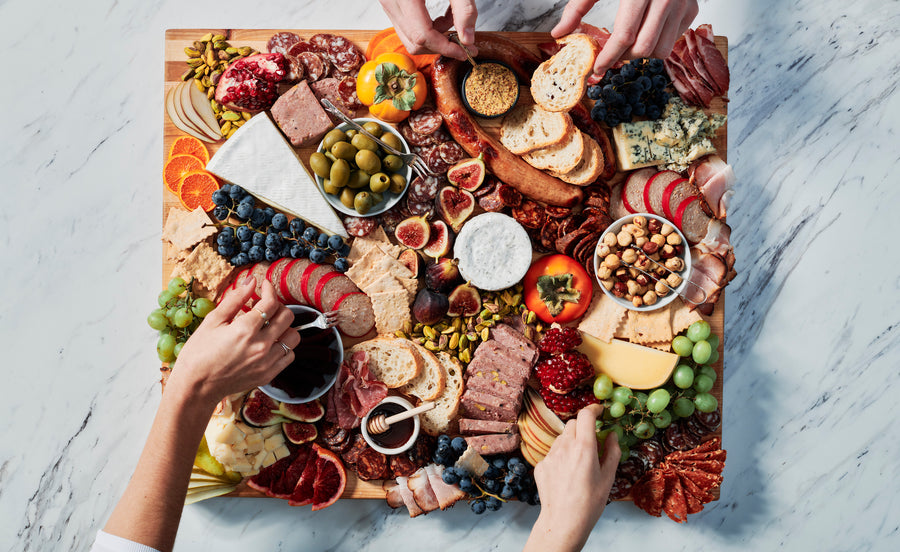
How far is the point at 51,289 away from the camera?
2768 millimetres

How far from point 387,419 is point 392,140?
1180mm

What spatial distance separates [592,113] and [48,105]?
250cm

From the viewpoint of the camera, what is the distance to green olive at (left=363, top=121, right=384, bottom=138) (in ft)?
8.22

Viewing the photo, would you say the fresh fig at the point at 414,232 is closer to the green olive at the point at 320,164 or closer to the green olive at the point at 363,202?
the green olive at the point at 363,202

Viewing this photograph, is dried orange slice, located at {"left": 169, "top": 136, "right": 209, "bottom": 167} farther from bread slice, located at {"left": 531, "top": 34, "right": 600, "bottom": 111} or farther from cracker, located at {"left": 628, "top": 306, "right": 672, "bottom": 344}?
cracker, located at {"left": 628, "top": 306, "right": 672, "bottom": 344}

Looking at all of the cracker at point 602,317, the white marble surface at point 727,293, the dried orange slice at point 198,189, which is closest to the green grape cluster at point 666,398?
the cracker at point 602,317

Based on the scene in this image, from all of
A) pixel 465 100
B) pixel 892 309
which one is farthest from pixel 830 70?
pixel 465 100

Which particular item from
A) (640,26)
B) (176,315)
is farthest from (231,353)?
(640,26)

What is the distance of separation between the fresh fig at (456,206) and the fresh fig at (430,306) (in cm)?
31

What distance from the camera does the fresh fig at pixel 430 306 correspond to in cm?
248

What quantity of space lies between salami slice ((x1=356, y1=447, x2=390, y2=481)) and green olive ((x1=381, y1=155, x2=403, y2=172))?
1193 mm

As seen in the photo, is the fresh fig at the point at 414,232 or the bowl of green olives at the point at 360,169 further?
the fresh fig at the point at 414,232

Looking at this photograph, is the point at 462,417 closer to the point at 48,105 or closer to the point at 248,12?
the point at 248,12

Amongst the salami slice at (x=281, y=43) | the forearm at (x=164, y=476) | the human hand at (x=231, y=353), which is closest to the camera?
the forearm at (x=164, y=476)
